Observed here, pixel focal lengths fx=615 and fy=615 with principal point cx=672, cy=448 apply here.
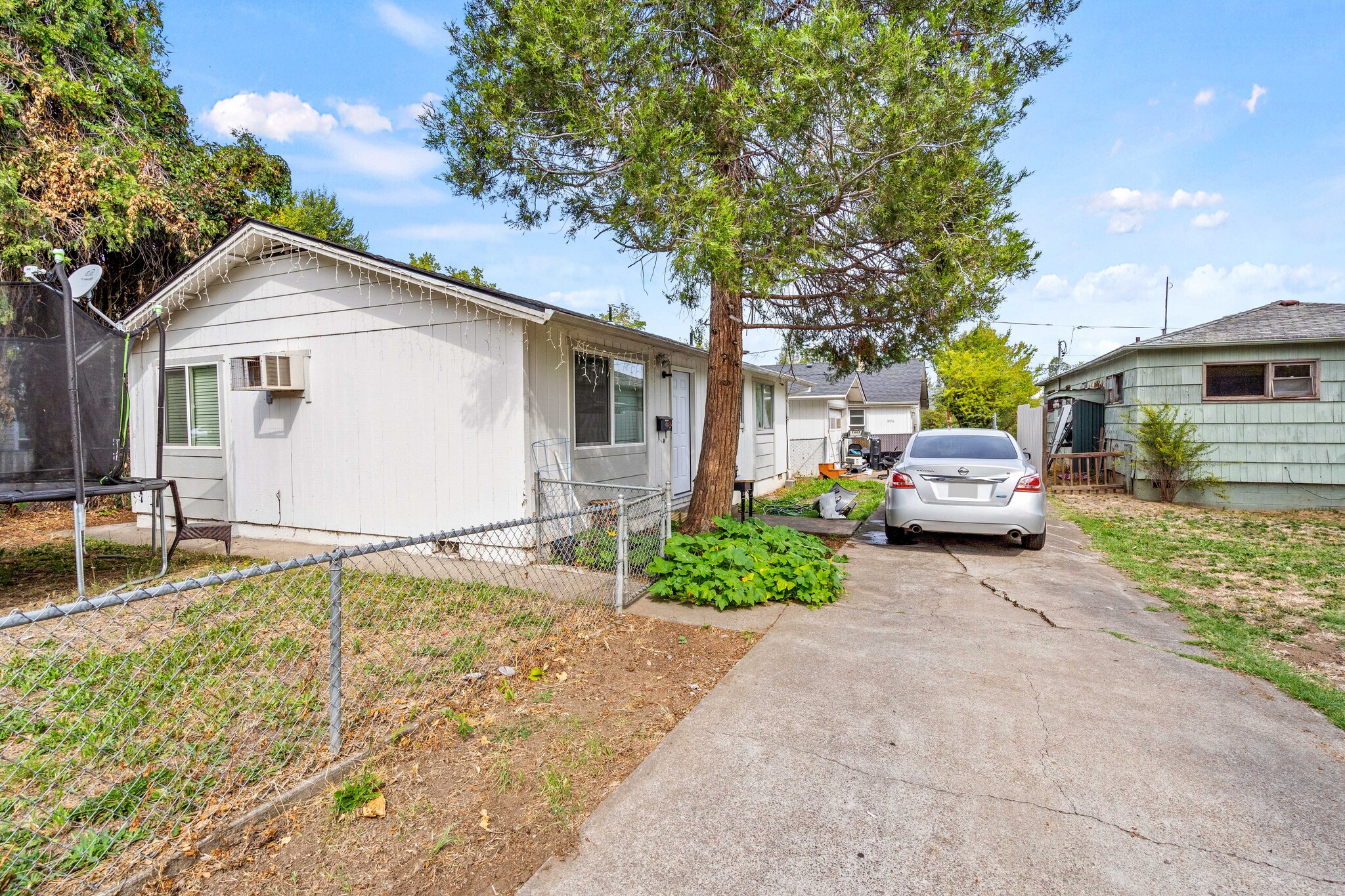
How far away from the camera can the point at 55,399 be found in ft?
18.3

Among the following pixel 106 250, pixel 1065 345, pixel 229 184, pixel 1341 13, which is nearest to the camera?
pixel 1341 13

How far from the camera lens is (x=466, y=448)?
258 inches

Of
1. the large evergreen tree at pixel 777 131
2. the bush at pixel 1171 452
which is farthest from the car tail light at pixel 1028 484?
the bush at pixel 1171 452

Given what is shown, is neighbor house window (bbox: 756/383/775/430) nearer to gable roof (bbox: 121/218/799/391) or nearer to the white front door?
the white front door

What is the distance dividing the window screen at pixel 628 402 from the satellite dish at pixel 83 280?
4.95m

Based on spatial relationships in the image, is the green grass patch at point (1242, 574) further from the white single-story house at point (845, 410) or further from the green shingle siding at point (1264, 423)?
the white single-story house at point (845, 410)

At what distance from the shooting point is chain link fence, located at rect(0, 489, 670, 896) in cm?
221

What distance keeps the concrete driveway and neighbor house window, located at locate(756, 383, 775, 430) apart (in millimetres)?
9627

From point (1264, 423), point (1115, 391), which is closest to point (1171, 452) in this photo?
point (1264, 423)

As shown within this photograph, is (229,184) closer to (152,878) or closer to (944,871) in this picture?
(152,878)

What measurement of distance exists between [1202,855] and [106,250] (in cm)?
1506

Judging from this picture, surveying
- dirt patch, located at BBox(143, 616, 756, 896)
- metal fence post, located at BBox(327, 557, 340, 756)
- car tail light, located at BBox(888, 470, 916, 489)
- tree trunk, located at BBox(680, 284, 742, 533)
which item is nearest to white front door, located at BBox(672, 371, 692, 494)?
tree trunk, located at BBox(680, 284, 742, 533)

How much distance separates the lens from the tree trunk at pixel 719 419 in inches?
274

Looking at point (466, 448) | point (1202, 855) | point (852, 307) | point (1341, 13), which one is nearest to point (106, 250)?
point (466, 448)
